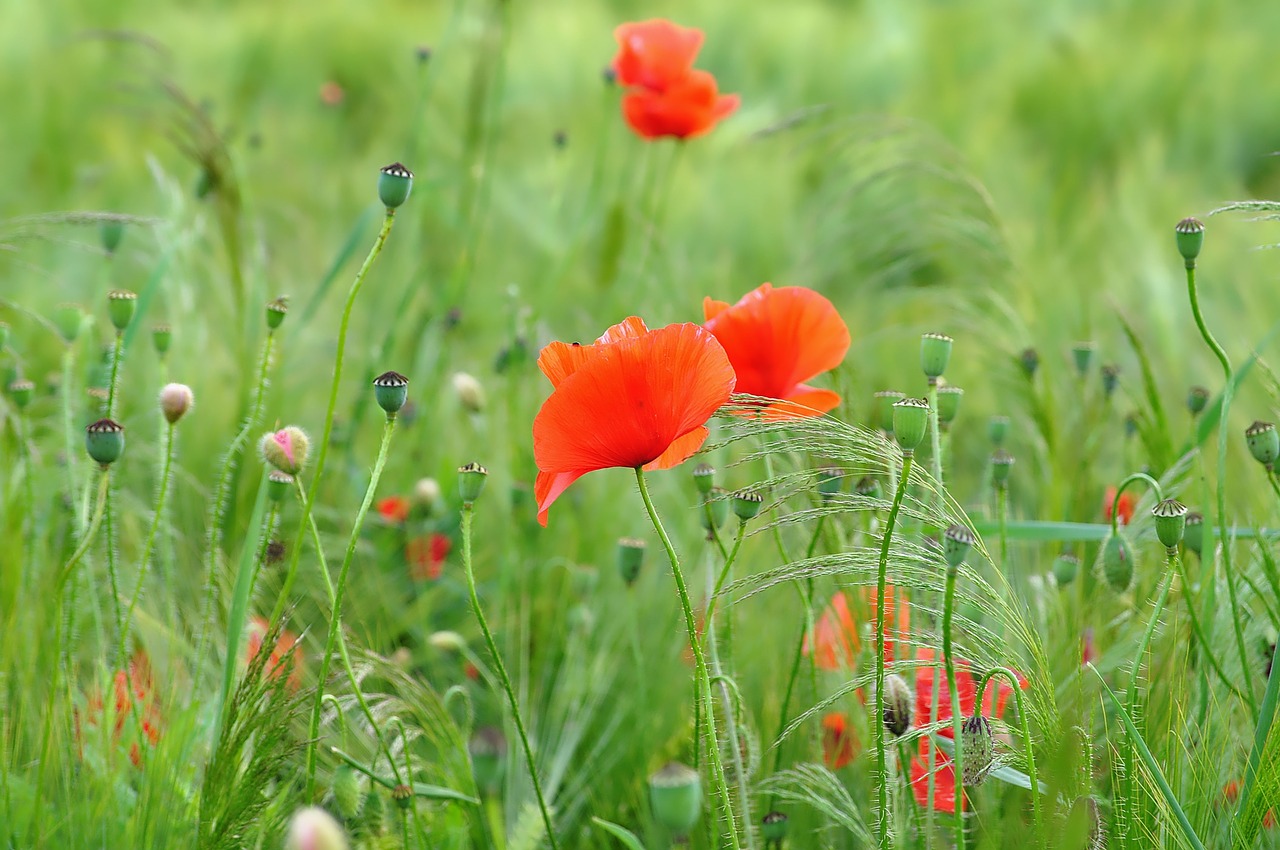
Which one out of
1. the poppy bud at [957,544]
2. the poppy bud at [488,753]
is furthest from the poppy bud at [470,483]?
the poppy bud at [957,544]

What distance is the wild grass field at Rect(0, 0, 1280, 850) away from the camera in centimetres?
58

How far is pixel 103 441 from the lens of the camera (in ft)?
2.03

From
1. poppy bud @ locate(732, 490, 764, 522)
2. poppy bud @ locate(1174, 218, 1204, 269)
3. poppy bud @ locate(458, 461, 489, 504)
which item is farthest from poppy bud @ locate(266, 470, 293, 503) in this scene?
poppy bud @ locate(1174, 218, 1204, 269)

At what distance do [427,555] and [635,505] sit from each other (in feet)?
0.72

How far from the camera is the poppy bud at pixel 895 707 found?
576mm

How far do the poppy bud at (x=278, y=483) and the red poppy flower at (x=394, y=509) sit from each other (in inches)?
14.5

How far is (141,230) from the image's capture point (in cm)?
189

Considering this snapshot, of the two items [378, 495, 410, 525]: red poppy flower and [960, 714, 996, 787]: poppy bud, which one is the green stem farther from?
[378, 495, 410, 525]: red poppy flower

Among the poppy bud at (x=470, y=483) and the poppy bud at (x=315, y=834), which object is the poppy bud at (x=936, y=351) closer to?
the poppy bud at (x=470, y=483)

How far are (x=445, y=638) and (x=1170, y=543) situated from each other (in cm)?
48

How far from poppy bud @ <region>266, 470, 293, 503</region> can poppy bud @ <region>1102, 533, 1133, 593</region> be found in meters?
0.43

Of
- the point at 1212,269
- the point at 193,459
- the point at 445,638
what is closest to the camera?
the point at 445,638

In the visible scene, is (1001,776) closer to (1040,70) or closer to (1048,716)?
(1048,716)

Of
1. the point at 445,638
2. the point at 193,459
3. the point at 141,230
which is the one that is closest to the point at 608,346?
the point at 445,638
